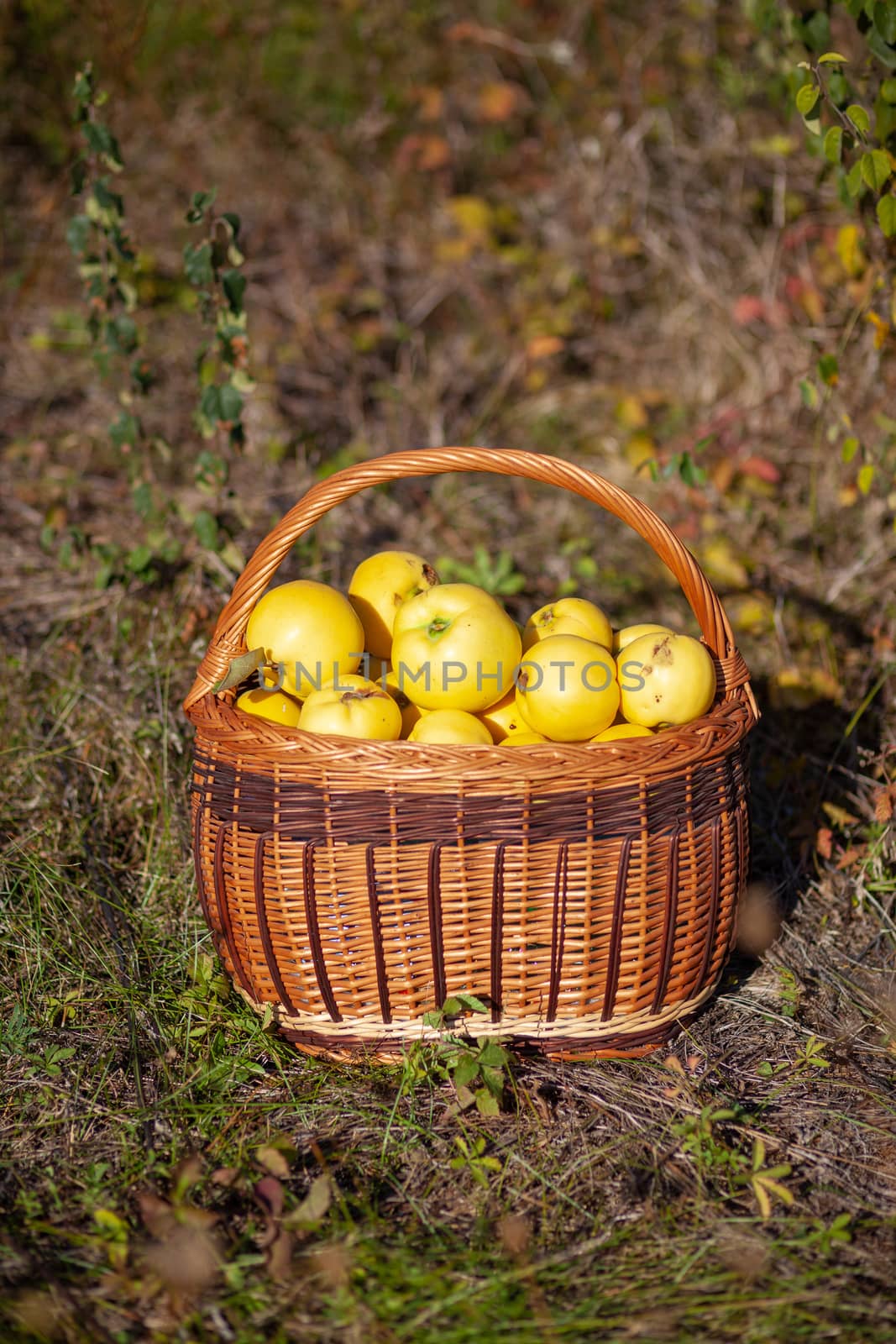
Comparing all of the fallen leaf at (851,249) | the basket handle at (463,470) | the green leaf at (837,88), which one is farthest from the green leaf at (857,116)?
the basket handle at (463,470)

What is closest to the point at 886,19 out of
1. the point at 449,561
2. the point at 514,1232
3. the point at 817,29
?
the point at 817,29

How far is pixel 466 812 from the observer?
→ 166cm

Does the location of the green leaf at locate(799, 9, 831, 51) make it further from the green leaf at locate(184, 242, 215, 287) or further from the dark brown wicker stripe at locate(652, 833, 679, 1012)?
the dark brown wicker stripe at locate(652, 833, 679, 1012)

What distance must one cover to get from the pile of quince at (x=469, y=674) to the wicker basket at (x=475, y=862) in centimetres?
8

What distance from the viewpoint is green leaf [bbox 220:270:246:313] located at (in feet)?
8.88

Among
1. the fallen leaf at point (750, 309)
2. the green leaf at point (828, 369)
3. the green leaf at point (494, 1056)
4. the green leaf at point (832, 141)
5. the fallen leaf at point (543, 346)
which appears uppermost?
the green leaf at point (832, 141)

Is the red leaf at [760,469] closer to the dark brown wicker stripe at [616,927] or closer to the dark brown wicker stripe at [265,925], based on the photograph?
the dark brown wicker stripe at [616,927]

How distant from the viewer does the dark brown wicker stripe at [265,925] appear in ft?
5.77

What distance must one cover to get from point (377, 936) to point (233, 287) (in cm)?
179

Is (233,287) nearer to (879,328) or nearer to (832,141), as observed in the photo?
(832,141)

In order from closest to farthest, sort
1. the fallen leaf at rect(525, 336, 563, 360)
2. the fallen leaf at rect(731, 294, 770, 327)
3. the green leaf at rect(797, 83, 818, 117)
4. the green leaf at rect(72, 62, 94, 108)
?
the green leaf at rect(797, 83, 818, 117) < the green leaf at rect(72, 62, 94, 108) < the fallen leaf at rect(731, 294, 770, 327) < the fallen leaf at rect(525, 336, 563, 360)

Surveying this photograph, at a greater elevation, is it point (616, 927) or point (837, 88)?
point (837, 88)

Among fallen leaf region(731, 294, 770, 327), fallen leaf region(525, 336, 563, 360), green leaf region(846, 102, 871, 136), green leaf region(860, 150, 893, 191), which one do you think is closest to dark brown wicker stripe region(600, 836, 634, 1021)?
green leaf region(860, 150, 893, 191)

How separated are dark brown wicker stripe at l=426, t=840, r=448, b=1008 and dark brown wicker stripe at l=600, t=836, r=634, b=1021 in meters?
0.27
